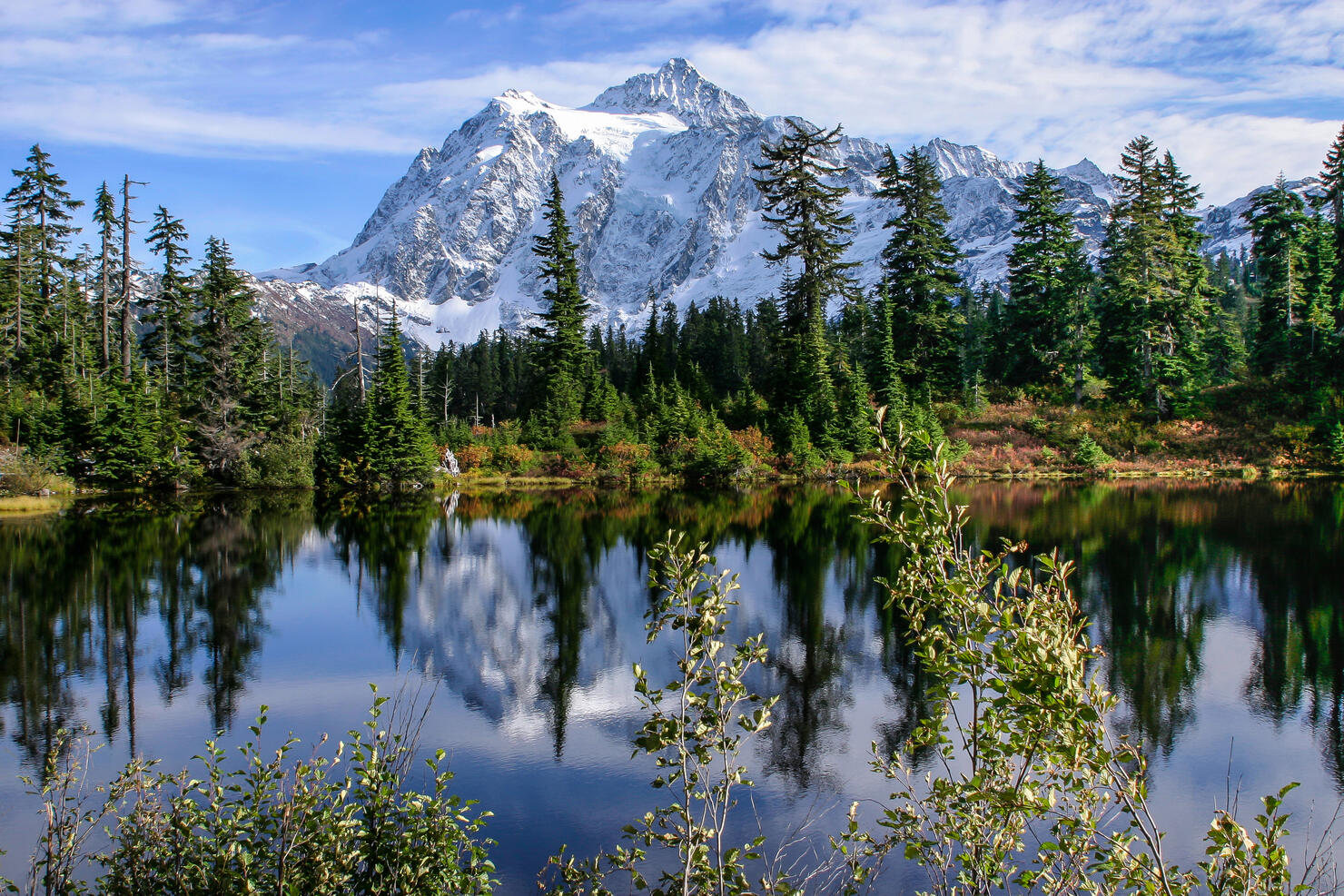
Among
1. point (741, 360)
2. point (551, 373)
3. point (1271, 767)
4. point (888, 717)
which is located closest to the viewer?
point (1271, 767)

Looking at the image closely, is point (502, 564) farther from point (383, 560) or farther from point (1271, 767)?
point (1271, 767)

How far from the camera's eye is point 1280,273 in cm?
4075

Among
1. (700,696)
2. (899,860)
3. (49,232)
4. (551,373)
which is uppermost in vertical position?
(49,232)

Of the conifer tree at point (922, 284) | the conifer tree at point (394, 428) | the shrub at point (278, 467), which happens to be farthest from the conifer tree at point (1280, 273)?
the shrub at point (278, 467)

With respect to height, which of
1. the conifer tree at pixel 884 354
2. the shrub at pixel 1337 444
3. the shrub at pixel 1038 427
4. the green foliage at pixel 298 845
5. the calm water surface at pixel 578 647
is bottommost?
the calm water surface at pixel 578 647

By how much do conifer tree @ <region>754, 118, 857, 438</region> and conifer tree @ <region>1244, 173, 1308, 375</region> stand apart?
2033 cm

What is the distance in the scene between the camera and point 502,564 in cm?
2031

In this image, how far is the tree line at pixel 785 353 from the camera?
1544 inches

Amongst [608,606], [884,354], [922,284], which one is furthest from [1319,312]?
[608,606]

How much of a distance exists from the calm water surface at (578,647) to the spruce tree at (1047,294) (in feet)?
67.3

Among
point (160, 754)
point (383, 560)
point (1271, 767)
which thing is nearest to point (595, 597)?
point (383, 560)

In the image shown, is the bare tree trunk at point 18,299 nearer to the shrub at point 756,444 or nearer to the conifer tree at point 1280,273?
the shrub at point 756,444

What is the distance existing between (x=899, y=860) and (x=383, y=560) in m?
17.0

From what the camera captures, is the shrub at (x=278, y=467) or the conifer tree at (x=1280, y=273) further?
the shrub at (x=278, y=467)
